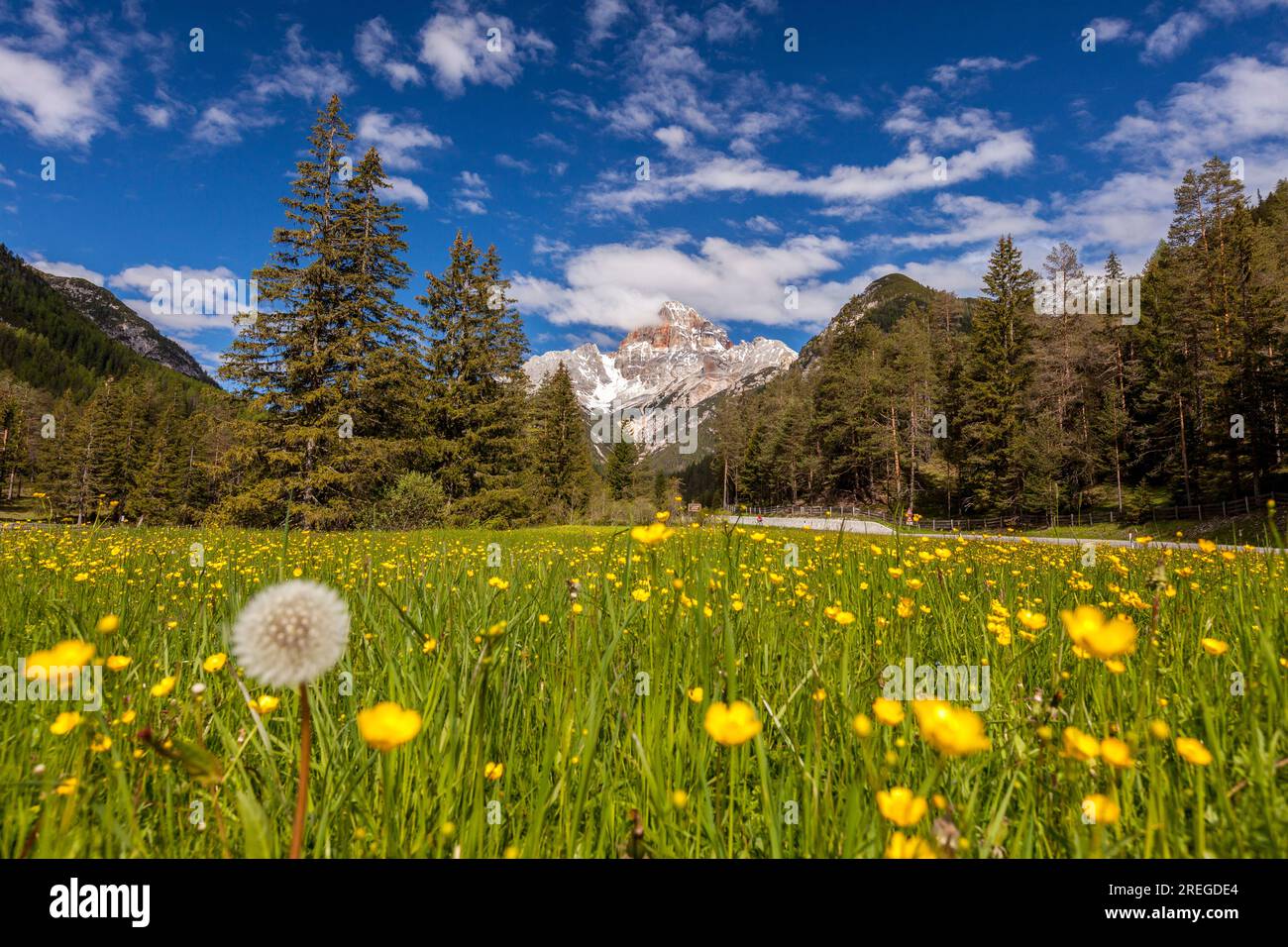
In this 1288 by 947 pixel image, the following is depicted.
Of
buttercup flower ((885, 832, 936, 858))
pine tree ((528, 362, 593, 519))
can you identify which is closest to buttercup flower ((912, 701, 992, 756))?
buttercup flower ((885, 832, 936, 858))

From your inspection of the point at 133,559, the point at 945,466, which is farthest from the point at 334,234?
the point at 945,466

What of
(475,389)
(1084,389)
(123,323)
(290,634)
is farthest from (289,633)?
(123,323)

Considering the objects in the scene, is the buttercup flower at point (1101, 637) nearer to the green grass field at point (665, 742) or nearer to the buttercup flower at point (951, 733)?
the green grass field at point (665, 742)

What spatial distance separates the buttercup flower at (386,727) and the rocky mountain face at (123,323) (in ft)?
715

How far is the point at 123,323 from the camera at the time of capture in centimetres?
18100

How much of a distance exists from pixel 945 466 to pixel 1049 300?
13377mm

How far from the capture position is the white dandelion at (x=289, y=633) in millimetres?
861

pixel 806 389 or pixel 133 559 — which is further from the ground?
pixel 806 389

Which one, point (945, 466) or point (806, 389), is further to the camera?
point (806, 389)

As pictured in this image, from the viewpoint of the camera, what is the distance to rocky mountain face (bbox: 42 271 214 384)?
17662cm

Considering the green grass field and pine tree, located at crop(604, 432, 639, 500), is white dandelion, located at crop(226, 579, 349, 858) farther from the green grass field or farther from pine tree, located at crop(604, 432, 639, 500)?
pine tree, located at crop(604, 432, 639, 500)

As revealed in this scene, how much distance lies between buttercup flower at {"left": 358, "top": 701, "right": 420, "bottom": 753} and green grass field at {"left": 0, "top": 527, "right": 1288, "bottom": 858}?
0.17m
